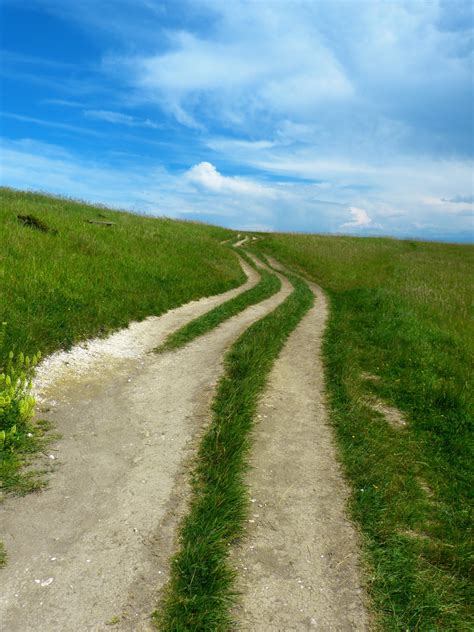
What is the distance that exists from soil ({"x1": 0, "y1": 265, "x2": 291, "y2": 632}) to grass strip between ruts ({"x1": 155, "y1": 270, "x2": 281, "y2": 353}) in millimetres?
1672

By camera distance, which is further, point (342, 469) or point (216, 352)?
point (216, 352)

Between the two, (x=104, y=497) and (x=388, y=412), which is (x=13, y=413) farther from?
(x=388, y=412)

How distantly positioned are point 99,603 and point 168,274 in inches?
636

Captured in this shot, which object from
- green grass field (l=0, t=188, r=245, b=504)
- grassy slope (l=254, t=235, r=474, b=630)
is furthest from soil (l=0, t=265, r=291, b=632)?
grassy slope (l=254, t=235, r=474, b=630)

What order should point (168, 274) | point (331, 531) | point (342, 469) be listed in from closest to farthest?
point (331, 531), point (342, 469), point (168, 274)

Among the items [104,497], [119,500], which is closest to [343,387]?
[119,500]

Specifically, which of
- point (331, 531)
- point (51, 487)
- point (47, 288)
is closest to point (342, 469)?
point (331, 531)

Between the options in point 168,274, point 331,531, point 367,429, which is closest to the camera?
point 331,531

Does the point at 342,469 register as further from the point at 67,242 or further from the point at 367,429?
the point at 67,242

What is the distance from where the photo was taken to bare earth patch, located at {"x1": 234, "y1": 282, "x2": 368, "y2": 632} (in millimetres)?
4262

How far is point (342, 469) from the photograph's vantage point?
6.79 metres

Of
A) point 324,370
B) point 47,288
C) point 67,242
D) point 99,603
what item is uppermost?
point 67,242

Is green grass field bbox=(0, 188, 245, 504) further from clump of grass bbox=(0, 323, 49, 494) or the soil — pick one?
the soil

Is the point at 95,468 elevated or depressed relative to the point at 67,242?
depressed
